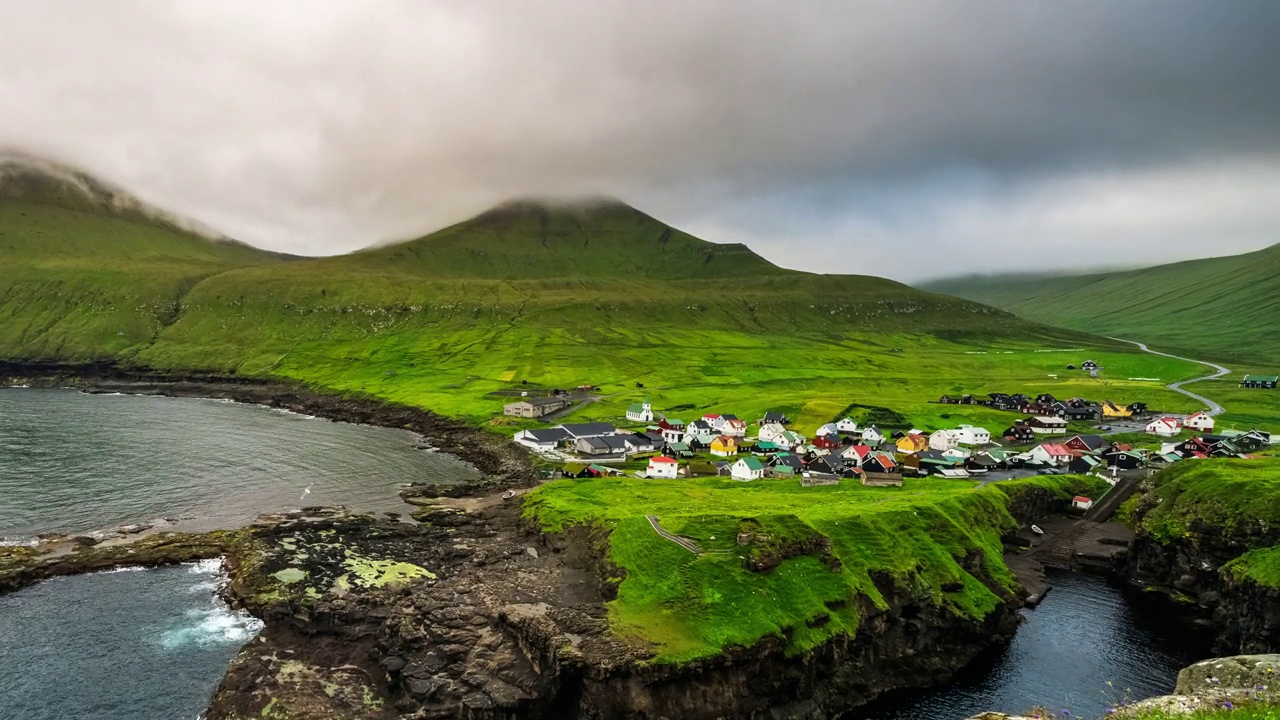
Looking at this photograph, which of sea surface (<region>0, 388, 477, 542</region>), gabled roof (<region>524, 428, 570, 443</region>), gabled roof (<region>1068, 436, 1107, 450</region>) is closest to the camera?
sea surface (<region>0, 388, 477, 542</region>)

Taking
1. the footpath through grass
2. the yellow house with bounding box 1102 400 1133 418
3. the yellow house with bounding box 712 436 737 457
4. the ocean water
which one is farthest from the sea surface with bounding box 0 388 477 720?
the yellow house with bounding box 1102 400 1133 418

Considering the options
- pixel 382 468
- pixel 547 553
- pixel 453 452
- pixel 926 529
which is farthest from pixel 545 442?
pixel 926 529

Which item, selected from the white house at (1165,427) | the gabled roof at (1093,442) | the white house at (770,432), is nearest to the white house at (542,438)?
the white house at (770,432)

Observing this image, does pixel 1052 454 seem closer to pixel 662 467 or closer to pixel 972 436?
pixel 972 436

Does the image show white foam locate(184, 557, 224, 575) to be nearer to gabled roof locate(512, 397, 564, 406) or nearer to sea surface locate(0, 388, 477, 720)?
sea surface locate(0, 388, 477, 720)

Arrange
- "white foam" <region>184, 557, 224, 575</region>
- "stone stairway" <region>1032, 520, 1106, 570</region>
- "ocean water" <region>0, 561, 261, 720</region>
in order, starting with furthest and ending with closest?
"stone stairway" <region>1032, 520, 1106, 570</region> < "white foam" <region>184, 557, 224, 575</region> < "ocean water" <region>0, 561, 261, 720</region>

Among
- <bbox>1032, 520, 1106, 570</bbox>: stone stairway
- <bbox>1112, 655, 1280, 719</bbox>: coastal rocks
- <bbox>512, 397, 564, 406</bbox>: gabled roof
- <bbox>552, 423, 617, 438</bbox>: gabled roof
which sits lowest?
<bbox>1032, 520, 1106, 570</bbox>: stone stairway
